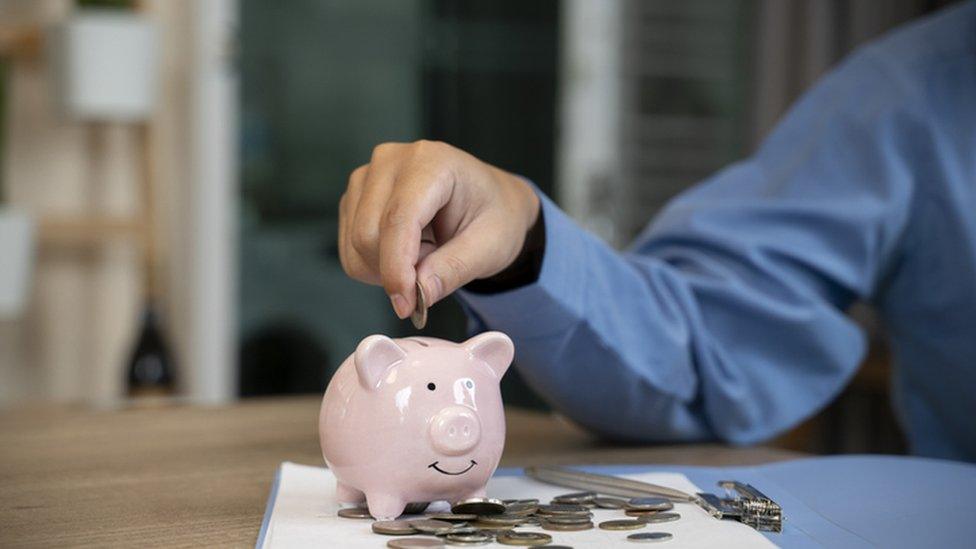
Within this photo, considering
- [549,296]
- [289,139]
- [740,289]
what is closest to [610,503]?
[549,296]

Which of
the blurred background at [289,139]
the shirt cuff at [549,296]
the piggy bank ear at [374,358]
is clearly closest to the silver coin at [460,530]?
the piggy bank ear at [374,358]

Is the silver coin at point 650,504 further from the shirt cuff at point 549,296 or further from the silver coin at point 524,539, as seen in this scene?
the shirt cuff at point 549,296

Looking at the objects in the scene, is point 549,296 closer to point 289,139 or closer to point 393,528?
point 393,528

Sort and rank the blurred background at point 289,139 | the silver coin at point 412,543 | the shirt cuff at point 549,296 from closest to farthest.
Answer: the silver coin at point 412,543 → the shirt cuff at point 549,296 → the blurred background at point 289,139

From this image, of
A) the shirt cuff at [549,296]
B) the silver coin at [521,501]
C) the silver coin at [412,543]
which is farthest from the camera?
the shirt cuff at [549,296]

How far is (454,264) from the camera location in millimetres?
682

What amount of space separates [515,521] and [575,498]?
80 mm

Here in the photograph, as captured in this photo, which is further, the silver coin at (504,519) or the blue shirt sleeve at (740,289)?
the blue shirt sleeve at (740,289)

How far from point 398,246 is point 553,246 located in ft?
0.68

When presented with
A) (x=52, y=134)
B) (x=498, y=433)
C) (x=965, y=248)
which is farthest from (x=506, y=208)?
(x=52, y=134)

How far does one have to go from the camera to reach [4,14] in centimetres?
260

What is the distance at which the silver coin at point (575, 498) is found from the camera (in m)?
0.61

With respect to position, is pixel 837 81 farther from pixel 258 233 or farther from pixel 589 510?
pixel 258 233

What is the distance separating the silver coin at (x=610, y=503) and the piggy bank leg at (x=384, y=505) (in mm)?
109
